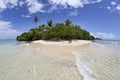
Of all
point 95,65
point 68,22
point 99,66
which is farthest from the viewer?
point 68,22

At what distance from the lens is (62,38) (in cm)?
4831

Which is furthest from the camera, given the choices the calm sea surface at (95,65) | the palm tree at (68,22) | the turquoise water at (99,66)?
the palm tree at (68,22)

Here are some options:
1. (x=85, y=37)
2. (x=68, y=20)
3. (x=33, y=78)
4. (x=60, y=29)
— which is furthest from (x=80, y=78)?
(x=85, y=37)

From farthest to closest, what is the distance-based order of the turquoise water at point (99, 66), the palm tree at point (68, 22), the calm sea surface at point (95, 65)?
1. the palm tree at point (68, 22)
2. the calm sea surface at point (95, 65)
3. the turquoise water at point (99, 66)

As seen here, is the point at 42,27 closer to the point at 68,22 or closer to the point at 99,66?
the point at 68,22

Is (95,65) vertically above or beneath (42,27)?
beneath

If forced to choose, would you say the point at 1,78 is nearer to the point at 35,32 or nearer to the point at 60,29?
the point at 60,29

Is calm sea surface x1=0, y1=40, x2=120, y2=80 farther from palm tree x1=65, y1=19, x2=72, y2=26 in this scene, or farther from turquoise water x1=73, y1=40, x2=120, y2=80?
palm tree x1=65, y1=19, x2=72, y2=26

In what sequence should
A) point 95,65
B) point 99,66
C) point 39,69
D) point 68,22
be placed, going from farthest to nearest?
point 68,22, point 95,65, point 99,66, point 39,69

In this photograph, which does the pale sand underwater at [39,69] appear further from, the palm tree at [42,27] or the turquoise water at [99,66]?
the palm tree at [42,27]

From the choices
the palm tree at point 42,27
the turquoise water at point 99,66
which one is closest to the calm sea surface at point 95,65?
the turquoise water at point 99,66

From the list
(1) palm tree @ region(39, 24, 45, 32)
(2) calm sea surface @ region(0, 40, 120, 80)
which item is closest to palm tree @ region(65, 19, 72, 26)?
(1) palm tree @ region(39, 24, 45, 32)

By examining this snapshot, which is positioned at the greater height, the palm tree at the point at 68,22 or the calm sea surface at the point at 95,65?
the palm tree at the point at 68,22

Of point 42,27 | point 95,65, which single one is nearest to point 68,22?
point 42,27
